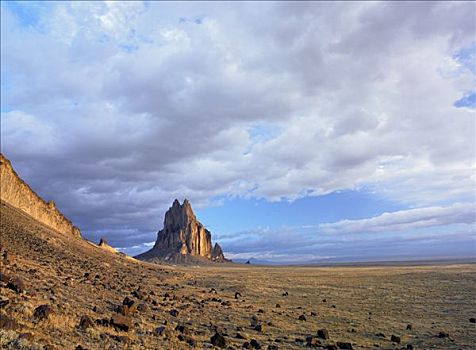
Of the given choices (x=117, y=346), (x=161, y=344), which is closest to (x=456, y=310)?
(x=161, y=344)

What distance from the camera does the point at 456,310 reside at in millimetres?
32938

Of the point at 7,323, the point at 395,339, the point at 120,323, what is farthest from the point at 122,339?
the point at 395,339

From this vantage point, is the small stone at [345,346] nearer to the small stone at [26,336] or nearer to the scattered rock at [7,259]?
the small stone at [26,336]

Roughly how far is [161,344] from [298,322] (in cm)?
1331

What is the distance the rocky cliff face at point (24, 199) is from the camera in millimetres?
60812

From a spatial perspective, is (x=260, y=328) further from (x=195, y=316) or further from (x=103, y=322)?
Result: (x=103, y=322)

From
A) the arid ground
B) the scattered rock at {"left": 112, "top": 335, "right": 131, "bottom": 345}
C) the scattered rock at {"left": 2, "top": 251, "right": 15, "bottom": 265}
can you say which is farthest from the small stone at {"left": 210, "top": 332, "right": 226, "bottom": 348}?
the scattered rock at {"left": 2, "top": 251, "right": 15, "bottom": 265}

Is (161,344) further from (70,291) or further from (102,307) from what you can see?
(70,291)

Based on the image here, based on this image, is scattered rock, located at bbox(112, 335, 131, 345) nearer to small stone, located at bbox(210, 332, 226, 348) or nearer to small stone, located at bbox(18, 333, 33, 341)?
small stone, located at bbox(18, 333, 33, 341)

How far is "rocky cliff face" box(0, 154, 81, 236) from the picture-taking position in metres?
60.8

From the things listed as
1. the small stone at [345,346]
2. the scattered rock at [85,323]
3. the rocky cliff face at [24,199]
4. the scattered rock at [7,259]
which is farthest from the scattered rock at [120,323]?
the rocky cliff face at [24,199]

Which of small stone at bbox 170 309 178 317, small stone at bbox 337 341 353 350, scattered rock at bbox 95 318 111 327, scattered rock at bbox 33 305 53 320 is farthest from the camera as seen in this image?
small stone at bbox 170 309 178 317

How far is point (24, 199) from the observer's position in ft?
223

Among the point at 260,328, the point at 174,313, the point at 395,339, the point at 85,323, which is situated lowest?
the point at 395,339
